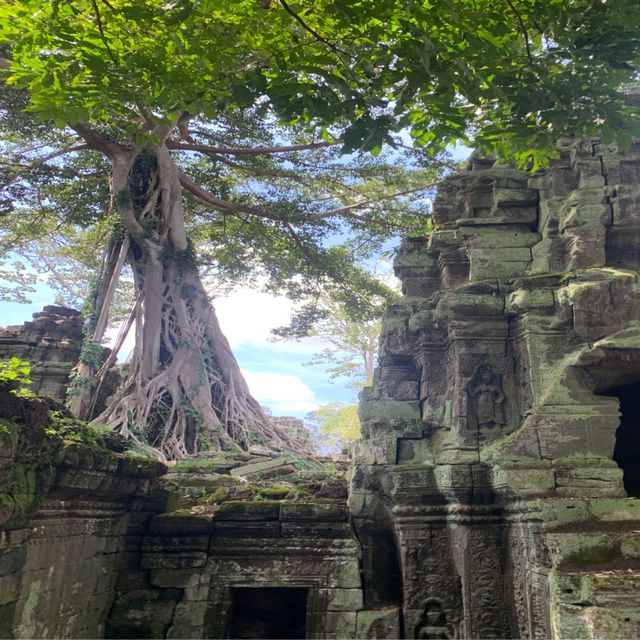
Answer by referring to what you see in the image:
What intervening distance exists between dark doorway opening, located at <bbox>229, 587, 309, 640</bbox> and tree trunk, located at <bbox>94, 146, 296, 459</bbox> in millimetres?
3280

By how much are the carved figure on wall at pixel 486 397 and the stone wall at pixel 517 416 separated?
11 millimetres

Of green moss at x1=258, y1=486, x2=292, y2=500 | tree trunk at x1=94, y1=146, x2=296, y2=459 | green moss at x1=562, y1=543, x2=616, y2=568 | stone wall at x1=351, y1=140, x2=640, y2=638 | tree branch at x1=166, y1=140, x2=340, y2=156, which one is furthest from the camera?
tree branch at x1=166, y1=140, x2=340, y2=156

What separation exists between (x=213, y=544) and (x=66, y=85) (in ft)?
11.4

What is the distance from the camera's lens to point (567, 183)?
202 inches

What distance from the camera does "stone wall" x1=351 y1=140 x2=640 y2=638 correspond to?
3.52 m

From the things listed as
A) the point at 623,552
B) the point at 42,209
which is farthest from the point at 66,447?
the point at 42,209

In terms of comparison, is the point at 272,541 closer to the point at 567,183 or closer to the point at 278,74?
the point at 278,74

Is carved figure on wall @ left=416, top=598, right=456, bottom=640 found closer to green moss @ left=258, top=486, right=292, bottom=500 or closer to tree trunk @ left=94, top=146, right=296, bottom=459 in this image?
green moss @ left=258, top=486, right=292, bottom=500

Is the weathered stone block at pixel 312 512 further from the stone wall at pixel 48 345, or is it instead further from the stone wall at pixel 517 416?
the stone wall at pixel 48 345

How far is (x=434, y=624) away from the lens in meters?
3.96

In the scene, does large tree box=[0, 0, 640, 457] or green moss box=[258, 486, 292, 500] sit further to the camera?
green moss box=[258, 486, 292, 500]

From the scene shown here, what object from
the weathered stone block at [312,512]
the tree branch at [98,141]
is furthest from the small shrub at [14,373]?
the tree branch at [98,141]

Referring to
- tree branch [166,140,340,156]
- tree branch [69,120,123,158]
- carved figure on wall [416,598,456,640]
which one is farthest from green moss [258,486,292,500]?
tree branch [166,140,340,156]

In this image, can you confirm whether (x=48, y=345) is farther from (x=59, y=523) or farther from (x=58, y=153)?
(x=59, y=523)
